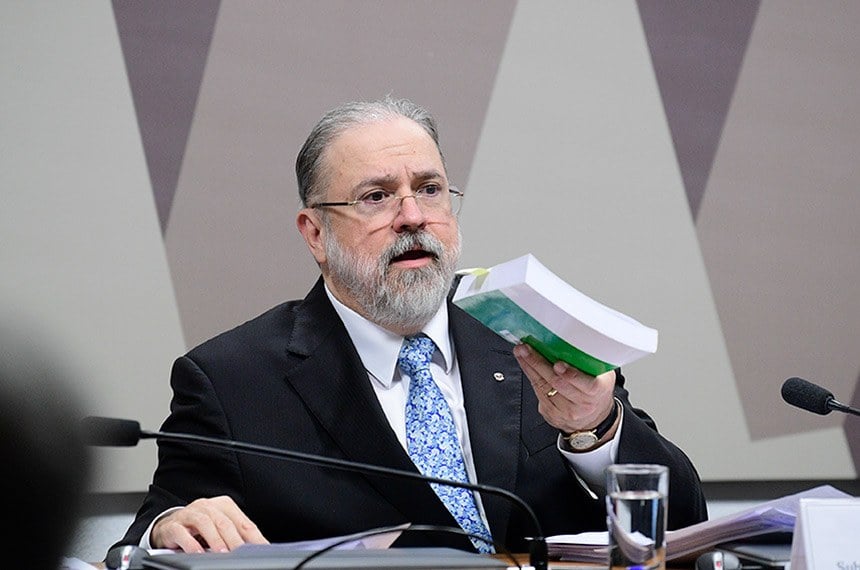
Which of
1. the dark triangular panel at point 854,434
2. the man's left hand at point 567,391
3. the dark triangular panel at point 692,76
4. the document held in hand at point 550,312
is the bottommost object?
the dark triangular panel at point 854,434

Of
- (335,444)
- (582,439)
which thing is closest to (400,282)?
(335,444)

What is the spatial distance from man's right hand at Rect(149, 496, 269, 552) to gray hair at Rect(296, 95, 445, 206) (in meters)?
0.91

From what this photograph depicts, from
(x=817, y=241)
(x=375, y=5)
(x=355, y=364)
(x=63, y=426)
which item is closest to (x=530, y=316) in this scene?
(x=355, y=364)

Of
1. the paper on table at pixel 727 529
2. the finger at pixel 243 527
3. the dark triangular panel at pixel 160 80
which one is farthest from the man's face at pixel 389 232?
the paper on table at pixel 727 529

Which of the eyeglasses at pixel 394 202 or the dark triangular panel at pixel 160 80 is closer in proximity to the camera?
the eyeglasses at pixel 394 202

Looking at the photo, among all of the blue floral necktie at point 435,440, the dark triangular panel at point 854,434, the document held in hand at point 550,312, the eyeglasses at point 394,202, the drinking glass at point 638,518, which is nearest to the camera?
the drinking glass at point 638,518

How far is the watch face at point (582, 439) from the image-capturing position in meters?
2.10

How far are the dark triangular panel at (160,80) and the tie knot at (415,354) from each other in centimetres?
83

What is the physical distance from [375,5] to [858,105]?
4.53ft

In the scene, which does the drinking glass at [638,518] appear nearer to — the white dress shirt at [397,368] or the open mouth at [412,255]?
the white dress shirt at [397,368]

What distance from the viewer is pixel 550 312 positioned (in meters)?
1.61

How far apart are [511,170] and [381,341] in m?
0.87

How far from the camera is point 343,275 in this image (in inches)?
96.7

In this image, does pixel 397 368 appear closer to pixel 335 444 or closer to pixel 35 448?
pixel 335 444
